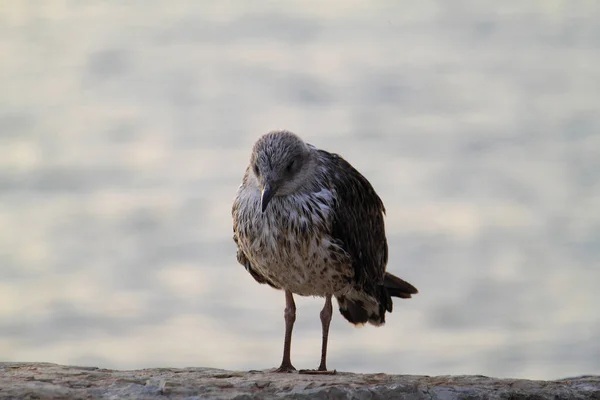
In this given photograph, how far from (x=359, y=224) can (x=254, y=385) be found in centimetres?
Answer: 202

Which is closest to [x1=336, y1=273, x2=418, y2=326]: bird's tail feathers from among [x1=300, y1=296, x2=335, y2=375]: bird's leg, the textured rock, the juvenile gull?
the juvenile gull

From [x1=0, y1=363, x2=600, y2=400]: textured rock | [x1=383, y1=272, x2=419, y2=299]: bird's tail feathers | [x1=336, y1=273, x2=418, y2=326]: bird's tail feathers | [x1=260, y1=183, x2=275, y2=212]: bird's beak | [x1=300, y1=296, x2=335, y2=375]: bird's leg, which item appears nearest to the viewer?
[x1=0, y1=363, x2=600, y2=400]: textured rock

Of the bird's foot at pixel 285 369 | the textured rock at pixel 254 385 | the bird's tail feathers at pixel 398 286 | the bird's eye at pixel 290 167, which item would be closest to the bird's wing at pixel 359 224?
the bird's tail feathers at pixel 398 286

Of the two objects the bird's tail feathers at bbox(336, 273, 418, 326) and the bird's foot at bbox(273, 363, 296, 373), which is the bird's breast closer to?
the bird's foot at bbox(273, 363, 296, 373)

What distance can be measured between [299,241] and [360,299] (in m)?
1.13

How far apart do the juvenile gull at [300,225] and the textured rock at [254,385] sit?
0.74 meters

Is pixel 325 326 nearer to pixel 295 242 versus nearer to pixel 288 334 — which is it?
pixel 288 334

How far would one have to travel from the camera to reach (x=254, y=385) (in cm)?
583

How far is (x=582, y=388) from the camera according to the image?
6.37 metres

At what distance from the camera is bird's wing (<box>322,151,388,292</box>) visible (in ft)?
23.9

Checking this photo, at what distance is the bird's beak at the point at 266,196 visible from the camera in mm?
6789

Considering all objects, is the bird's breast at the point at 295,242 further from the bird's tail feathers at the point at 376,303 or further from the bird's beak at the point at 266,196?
the bird's tail feathers at the point at 376,303

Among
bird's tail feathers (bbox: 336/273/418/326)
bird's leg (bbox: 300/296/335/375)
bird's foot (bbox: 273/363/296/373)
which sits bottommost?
bird's foot (bbox: 273/363/296/373)

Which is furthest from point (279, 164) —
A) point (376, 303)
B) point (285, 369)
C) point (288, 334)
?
point (376, 303)
